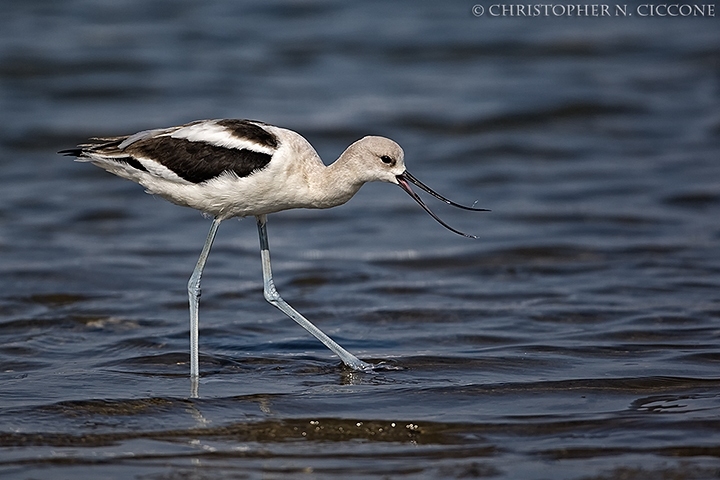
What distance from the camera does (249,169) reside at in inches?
271

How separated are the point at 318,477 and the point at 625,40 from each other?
1477 cm

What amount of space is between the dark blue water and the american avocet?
2.97 ft

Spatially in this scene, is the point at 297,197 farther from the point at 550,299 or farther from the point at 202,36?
the point at 202,36

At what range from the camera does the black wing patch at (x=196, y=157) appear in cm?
688

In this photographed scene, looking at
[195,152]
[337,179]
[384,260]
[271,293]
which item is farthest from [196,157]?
[384,260]

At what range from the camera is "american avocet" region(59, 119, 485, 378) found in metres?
6.91

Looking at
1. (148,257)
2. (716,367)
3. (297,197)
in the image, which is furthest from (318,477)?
(148,257)

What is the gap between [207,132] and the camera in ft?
23.3

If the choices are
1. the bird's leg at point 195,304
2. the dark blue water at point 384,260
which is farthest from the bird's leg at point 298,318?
the bird's leg at point 195,304

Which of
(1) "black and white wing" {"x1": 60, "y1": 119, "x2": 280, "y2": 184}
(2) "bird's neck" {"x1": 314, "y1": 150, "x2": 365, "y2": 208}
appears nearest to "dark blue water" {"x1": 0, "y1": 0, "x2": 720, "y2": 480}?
(2) "bird's neck" {"x1": 314, "y1": 150, "x2": 365, "y2": 208}

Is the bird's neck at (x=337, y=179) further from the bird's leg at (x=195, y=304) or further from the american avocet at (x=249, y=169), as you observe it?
the bird's leg at (x=195, y=304)

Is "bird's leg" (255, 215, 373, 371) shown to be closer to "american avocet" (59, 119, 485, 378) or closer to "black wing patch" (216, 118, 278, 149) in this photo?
"american avocet" (59, 119, 485, 378)

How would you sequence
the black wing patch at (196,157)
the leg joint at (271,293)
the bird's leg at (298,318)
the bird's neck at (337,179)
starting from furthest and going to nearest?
1. the leg joint at (271,293)
2. the bird's leg at (298,318)
3. the bird's neck at (337,179)
4. the black wing patch at (196,157)

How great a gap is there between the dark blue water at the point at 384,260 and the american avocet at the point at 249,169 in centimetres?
91
